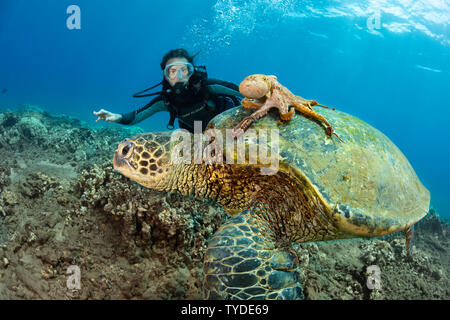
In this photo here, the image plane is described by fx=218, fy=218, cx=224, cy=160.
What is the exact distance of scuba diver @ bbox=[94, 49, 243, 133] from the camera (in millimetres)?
4673

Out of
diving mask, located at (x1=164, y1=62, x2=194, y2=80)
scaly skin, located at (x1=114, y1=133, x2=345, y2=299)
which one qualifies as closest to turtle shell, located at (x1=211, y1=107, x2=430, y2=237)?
scaly skin, located at (x1=114, y1=133, x2=345, y2=299)

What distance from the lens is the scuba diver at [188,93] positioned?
4673 millimetres

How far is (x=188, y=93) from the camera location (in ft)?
15.7

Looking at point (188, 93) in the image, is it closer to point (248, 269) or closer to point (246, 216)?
point (246, 216)

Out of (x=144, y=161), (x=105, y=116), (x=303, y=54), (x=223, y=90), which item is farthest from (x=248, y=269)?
(x=303, y=54)

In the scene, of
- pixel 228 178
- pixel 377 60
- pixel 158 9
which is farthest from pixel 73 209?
pixel 158 9

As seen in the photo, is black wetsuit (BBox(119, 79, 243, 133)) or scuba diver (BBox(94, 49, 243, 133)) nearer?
scuba diver (BBox(94, 49, 243, 133))

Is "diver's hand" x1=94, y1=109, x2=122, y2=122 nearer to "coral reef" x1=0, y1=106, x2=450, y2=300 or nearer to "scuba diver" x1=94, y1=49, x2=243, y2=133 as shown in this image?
"coral reef" x1=0, y1=106, x2=450, y2=300

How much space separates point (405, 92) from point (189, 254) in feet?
285

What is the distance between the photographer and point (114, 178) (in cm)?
366

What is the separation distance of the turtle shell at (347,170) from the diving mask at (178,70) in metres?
2.62

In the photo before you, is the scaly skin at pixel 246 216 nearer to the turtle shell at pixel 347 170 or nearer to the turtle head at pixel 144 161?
the turtle head at pixel 144 161

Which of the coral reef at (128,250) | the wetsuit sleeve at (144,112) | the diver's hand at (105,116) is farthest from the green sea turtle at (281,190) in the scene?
the wetsuit sleeve at (144,112)

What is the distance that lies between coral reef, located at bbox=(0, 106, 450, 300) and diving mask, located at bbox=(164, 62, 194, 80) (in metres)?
2.24
